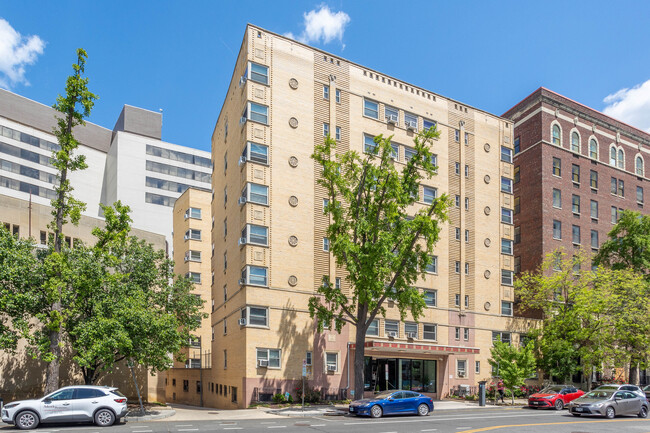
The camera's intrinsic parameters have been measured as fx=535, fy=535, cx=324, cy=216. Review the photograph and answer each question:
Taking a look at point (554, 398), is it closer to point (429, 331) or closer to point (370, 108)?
point (429, 331)

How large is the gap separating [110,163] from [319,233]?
63.1m

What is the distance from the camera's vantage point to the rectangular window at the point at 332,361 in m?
34.6

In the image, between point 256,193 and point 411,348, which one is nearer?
point 256,193

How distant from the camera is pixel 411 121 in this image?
4231 cm

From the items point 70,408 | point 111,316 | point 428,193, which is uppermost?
point 428,193

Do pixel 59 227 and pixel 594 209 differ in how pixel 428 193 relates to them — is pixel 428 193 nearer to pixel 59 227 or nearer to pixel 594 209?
pixel 594 209

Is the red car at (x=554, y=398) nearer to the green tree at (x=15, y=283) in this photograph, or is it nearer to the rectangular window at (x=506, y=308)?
the rectangular window at (x=506, y=308)

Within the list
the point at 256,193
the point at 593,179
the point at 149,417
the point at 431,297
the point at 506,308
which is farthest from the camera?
the point at 593,179

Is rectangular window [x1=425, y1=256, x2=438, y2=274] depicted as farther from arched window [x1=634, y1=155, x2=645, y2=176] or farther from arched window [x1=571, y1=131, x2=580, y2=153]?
arched window [x1=634, y1=155, x2=645, y2=176]

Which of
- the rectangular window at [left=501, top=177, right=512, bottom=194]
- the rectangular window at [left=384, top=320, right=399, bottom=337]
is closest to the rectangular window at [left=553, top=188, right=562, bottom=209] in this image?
the rectangular window at [left=501, top=177, right=512, bottom=194]

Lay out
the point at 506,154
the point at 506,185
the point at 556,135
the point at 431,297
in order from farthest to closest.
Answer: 1. the point at 556,135
2. the point at 506,154
3. the point at 506,185
4. the point at 431,297

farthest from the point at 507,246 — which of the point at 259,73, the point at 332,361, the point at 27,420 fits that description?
the point at 27,420

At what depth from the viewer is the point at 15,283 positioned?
84.1 ft

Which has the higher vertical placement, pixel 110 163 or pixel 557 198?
pixel 110 163
